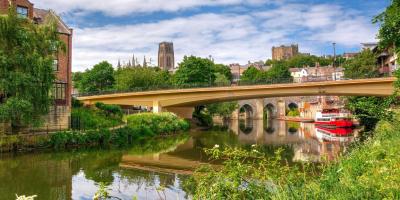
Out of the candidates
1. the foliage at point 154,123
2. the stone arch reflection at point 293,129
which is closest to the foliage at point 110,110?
the foliage at point 154,123

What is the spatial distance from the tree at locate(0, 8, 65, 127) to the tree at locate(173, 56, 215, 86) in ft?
135

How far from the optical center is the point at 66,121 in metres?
33.9

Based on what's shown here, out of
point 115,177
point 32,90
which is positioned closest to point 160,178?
point 115,177

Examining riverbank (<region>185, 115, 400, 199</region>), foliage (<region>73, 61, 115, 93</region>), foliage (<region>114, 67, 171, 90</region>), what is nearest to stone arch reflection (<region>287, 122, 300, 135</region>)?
foliage (<region>114, 67, 171, 90</region>)

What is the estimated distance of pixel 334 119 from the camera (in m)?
54.0

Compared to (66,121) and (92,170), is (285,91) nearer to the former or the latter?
(66,121)

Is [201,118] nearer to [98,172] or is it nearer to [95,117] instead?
[95,117]

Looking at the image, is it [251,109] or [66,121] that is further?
[251,109]

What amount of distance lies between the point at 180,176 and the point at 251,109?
8735 centimetres

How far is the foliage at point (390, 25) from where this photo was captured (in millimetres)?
15777

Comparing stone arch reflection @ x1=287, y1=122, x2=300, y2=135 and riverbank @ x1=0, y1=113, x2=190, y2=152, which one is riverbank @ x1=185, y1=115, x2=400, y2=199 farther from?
stone arch reflection @ x1=287, y1=122, x2=300, y2=135

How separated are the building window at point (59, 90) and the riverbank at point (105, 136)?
16.5 ft

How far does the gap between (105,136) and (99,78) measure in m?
54.8

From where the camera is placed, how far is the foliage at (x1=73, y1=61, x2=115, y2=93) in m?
83.0
